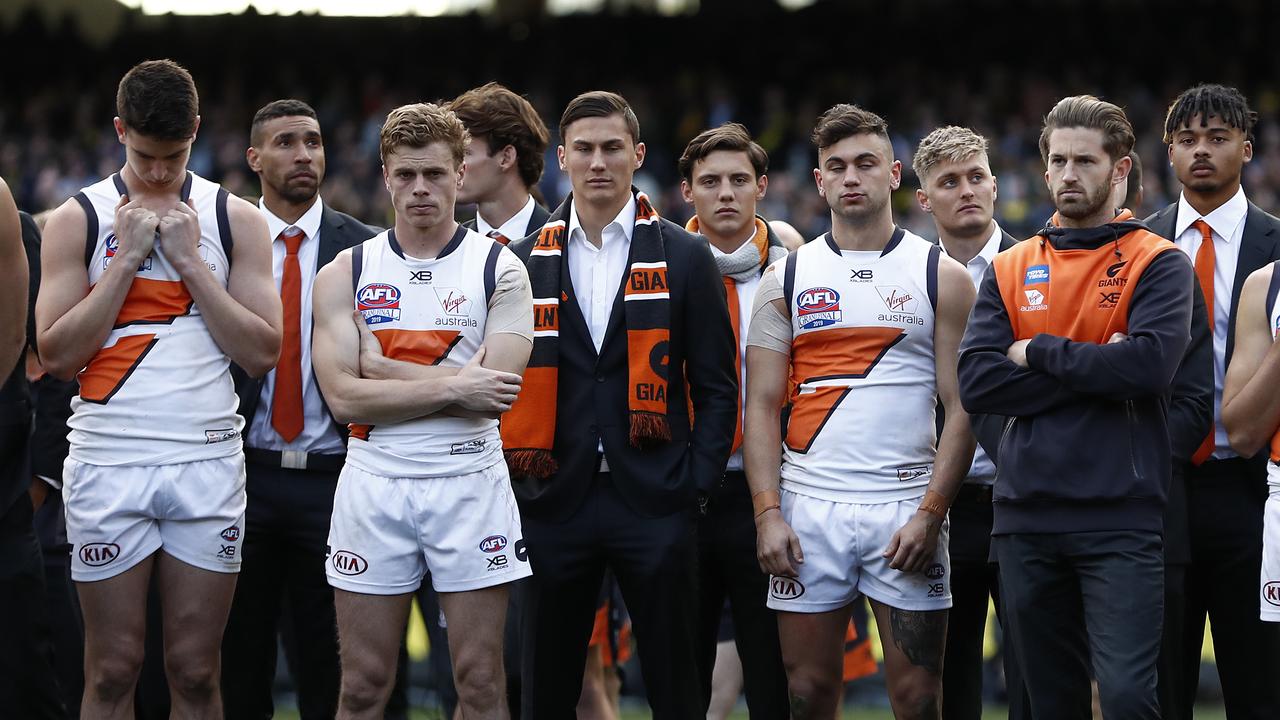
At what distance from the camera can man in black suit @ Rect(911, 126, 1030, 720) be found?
224 inches

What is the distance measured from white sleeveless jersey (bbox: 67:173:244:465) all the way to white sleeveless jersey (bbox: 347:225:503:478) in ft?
Result: 1.72

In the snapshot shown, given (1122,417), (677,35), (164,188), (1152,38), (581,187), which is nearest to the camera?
(1122,417)

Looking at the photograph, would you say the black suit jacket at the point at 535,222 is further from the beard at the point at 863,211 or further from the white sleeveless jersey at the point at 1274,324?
the white sleeveless jersey at the point at 1274,324

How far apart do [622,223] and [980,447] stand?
65.5 inches

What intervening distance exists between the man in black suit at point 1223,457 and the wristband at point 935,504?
0.94 m

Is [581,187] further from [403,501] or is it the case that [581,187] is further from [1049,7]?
[1049,7]

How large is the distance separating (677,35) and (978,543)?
1686 centimetres

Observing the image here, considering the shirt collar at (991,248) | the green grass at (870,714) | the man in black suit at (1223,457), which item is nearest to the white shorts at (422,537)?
the shirt collar at (991,248)

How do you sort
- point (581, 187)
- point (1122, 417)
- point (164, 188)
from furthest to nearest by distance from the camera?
point (581, 187) → point (164, 188) → point (1122, 417)

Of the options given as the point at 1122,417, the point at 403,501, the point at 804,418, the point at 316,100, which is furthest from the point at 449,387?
the point at 316,100

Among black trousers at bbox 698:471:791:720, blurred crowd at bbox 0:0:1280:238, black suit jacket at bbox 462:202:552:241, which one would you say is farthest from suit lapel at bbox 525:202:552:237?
blurred crowd at bbox 0:0:1280:238

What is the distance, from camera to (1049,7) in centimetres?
2030

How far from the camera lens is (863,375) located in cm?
530

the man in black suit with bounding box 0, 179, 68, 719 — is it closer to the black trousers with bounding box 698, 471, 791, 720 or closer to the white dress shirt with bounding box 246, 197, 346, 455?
the white dress shirt with bounding box 246, 197, 346, 455
